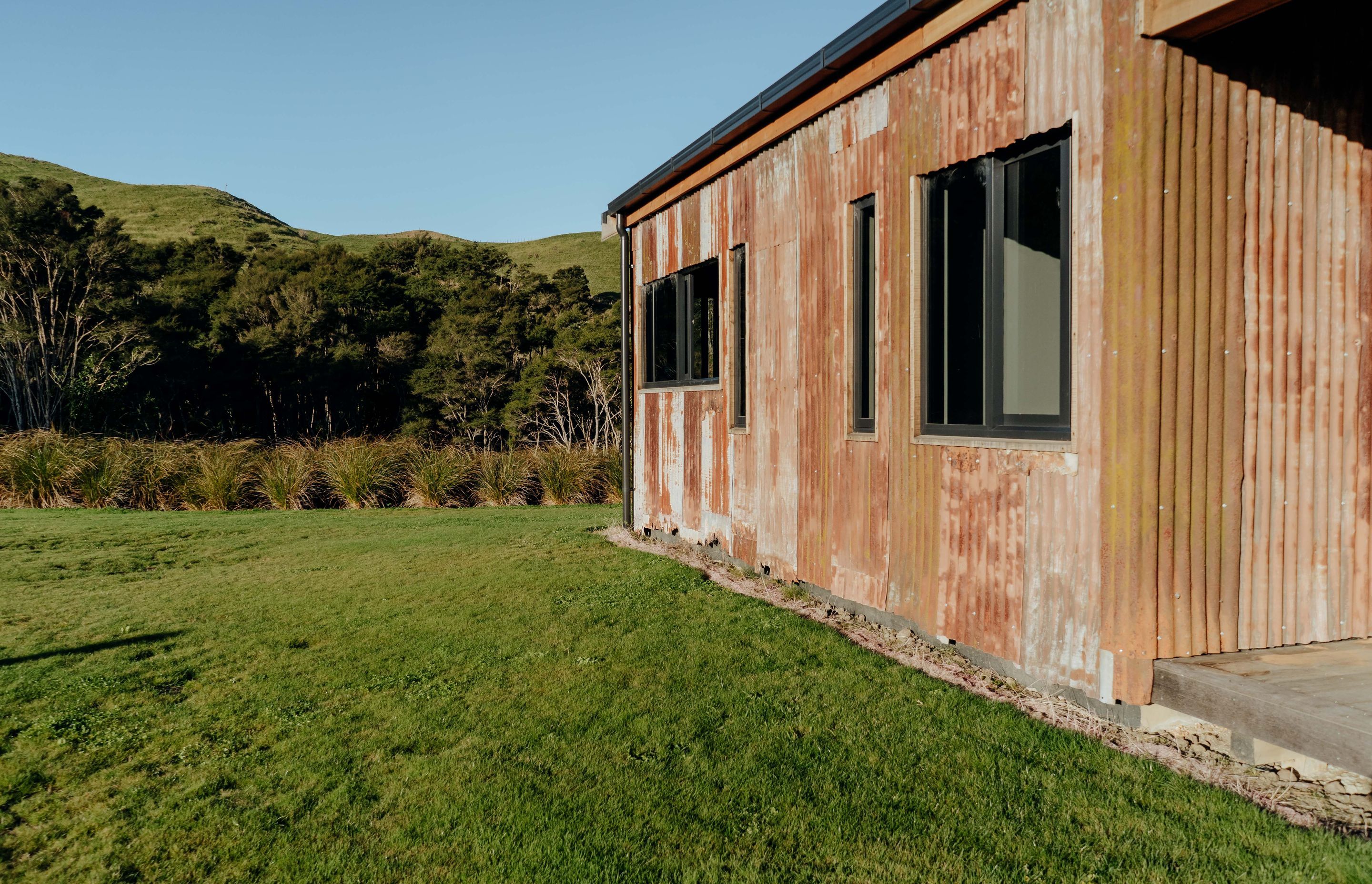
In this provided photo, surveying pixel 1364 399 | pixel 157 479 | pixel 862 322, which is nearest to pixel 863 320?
pixel 862 322

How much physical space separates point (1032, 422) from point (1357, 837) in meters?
2.12

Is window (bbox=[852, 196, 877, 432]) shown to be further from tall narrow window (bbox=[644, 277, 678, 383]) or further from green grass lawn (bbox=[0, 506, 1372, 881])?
tall narrow window (bbox=[644, 277, 678, 383])

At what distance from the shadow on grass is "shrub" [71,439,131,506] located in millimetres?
9241

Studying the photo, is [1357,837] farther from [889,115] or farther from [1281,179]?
[889,115]

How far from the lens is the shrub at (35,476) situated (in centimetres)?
1320

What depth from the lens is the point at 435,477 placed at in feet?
48.7

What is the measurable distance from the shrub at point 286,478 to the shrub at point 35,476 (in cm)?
265

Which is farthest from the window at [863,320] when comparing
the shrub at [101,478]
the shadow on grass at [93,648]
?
the shrub at [101,478]

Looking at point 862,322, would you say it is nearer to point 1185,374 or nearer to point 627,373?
point 1185,374

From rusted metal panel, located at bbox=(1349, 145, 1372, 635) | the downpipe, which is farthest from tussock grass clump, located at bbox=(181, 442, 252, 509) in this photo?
rusted metal panel, located at bbox=(1349, 145, 1372, 635)

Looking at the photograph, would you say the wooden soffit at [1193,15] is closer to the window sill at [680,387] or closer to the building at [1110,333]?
the building at [1110,333]

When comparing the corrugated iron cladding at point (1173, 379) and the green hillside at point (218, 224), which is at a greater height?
the green hillside at point (218, 224)

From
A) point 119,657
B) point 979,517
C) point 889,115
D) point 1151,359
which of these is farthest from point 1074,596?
point 119,657

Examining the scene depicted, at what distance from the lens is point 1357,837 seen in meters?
2.64
